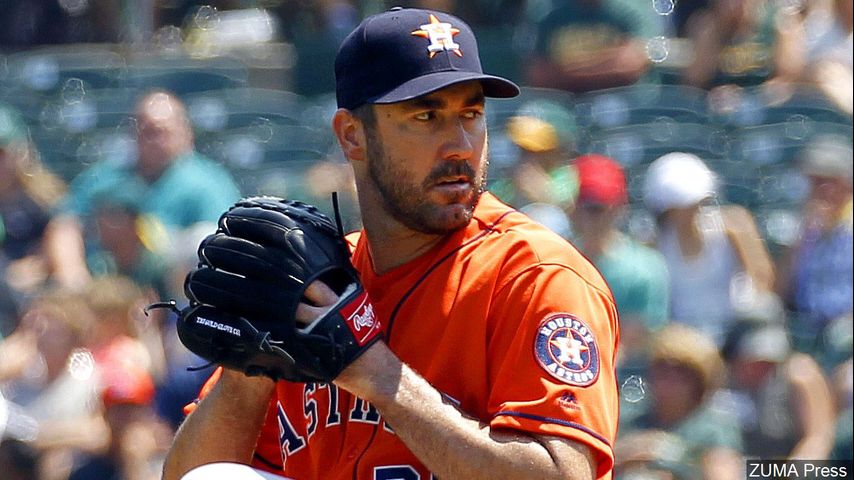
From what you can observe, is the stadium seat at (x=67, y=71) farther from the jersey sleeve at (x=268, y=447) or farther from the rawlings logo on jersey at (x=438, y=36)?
the rawlings logo on jersey at (x=438, y=36)

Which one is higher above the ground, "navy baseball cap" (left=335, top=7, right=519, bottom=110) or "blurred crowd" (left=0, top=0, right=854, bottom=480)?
"navy baseball cap" (left=335, top=7, right=519, bottom=110)

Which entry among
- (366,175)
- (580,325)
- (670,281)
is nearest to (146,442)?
(670,281)

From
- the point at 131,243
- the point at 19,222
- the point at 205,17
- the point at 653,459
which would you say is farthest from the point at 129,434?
the point at 205,17

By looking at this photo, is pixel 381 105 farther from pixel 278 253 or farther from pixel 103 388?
pixel 103 388

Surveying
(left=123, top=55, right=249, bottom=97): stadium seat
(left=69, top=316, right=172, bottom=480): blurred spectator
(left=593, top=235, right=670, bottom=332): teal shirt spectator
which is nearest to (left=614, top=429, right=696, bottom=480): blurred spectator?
(left=593, top=235, right=670, bottom=332): teal shirt spectator

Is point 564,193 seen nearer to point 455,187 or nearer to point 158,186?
point 158,186

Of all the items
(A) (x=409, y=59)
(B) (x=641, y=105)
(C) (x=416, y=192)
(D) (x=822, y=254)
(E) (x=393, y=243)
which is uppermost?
(A) (x=409, y=59)

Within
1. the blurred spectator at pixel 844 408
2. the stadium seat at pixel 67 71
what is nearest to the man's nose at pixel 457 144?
the blurred spectator at pixel 844 408

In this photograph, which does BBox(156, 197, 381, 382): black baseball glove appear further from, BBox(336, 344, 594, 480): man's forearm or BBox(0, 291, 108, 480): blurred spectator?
BBox(0, 291, 108, 480): blurred spectator
